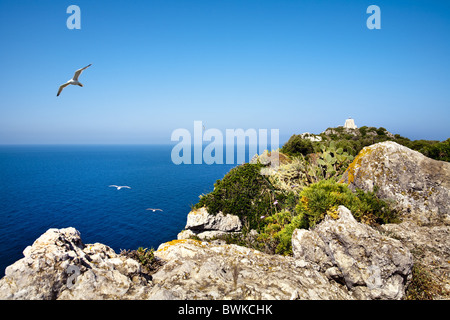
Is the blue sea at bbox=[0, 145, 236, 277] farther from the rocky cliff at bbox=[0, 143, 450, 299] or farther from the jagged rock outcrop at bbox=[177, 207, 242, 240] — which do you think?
the rocky cliff at bbox=[0, 143, 450, 299]

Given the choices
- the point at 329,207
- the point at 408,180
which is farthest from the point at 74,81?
the point at 408,180

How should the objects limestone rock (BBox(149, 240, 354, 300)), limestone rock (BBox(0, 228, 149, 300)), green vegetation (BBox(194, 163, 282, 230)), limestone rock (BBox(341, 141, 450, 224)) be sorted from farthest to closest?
green vegetation (BBox(194, 163, 282, 230))
limestone rock (BBox(341, 141, 450, 224))
limestone rock (BBox(149, 240, 354, 300))
limestone rock (BBox(0, 228, 149, 300))

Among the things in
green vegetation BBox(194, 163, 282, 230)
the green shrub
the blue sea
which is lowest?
the blue sea

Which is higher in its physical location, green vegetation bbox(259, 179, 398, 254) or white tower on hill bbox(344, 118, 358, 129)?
white tower on hill bbox(344, 118, 358, 129)

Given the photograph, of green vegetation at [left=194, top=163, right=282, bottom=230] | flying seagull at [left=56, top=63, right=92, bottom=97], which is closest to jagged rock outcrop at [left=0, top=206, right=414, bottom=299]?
flying seagull at [left=56, top=63, right=92, bottom=97]

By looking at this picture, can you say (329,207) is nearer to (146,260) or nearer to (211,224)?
(146,260)

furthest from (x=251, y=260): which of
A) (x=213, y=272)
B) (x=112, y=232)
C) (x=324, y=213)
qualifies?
(x=112, y=232)

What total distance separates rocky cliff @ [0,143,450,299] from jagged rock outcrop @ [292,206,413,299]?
0.02 meters

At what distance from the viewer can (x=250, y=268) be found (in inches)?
170

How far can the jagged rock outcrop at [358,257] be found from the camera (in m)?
3.87

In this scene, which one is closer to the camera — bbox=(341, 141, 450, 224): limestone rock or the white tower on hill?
bbox=(341, 141, 450, 224): limestone rock

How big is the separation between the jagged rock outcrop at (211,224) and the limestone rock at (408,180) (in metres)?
7.51

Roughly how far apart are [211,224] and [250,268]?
9377 millimetres

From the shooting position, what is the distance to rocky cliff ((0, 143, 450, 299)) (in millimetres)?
3191
